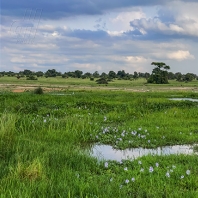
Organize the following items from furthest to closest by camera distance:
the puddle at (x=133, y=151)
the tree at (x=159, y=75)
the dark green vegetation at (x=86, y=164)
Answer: the tree at (x=159, y=75) → the puddle at (x=133, y=151) → the dark green vegetation at (x=86, y=164)

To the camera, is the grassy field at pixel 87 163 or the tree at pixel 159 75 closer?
the grassy field at pixel 87 163

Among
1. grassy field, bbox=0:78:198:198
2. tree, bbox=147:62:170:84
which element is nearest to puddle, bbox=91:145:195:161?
grassy field, bbox=0:78:198:198

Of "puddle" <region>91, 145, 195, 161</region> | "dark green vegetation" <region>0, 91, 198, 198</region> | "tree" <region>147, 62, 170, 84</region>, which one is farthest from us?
"tree" <region>147, 62, 170, 84</region>

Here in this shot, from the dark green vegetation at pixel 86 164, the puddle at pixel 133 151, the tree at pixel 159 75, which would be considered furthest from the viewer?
the tree at pixel 159 75

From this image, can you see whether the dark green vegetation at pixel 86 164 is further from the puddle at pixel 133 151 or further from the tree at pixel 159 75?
the tree at pixel 159 75

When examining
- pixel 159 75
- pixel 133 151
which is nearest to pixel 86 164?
pixel 133 151

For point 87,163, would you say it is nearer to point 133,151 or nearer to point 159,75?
point 133,151

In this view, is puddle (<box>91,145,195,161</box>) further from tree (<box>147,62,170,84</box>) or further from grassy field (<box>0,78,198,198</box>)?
tree (<box>147,62,170,84</box>)

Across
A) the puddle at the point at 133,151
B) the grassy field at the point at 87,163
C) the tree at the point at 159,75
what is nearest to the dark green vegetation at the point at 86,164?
the grassy field at the point at 87,163

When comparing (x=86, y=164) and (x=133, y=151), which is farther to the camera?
(x=133, y=151)

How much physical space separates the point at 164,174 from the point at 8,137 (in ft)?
11.2

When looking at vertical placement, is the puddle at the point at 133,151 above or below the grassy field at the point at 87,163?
below

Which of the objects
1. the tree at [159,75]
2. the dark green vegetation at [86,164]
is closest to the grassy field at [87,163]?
the dark green vegetation at [86,164]

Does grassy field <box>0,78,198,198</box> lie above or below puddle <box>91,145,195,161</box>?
above
